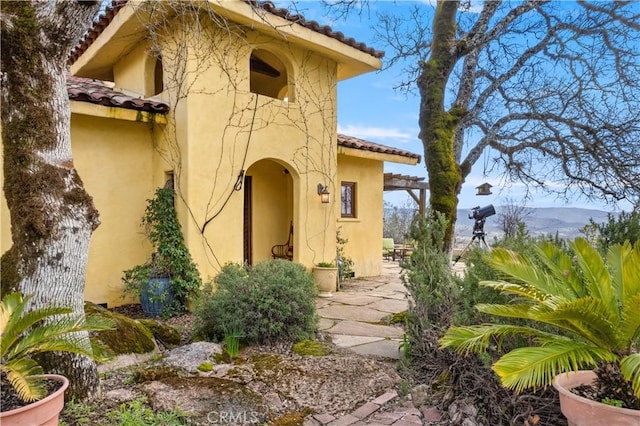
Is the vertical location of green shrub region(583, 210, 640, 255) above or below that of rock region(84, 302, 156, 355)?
above

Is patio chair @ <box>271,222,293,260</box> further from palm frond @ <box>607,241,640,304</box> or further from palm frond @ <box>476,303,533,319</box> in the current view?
palm frond @ <box>607,241,640,304</box>

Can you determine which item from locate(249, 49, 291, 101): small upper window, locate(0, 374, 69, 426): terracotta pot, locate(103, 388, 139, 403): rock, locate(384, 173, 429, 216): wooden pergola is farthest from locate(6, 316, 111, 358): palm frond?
locate(384, 173, 429, 216): wooden pergola

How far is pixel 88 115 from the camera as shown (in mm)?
7043

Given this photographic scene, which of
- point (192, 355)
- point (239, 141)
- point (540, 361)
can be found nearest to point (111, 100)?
point (239, 141)

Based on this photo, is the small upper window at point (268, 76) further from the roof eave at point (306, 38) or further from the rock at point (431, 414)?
the rock at point (431, 414)

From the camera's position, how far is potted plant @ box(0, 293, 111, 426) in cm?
246

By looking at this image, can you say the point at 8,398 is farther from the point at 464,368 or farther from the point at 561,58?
the point at 561,58

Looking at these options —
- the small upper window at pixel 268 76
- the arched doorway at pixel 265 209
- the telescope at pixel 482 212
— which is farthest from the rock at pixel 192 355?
the telescope at pixel 482 212

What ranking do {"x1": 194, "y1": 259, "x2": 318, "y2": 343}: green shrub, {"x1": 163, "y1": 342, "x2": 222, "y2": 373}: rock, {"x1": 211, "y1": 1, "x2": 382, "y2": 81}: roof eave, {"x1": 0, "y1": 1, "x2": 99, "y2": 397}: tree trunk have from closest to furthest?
{"x1": 0, "y1": 1, "x2": 99, "y2": 397}: tree trunk < {"x1": 163, "y1": 342, "x2": 222, "y2": 373}: rock < {"x1": 194, "y1": 259, "x2": 318, "y2": 343}: green shrub < {"x1": 211, "y1": 1, "x2": 382, "y2": 81}: roof eave

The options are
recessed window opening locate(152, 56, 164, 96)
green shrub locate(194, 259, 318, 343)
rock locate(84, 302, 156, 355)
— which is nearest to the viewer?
rock locate(84, 302, 156, 355)

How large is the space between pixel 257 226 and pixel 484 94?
5988 millimetres

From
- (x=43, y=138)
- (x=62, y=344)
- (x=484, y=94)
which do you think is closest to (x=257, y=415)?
(x=62, y=344)

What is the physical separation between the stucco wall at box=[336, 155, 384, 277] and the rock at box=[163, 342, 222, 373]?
6217 millimetres

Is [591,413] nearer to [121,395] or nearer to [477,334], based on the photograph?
[477,334]
